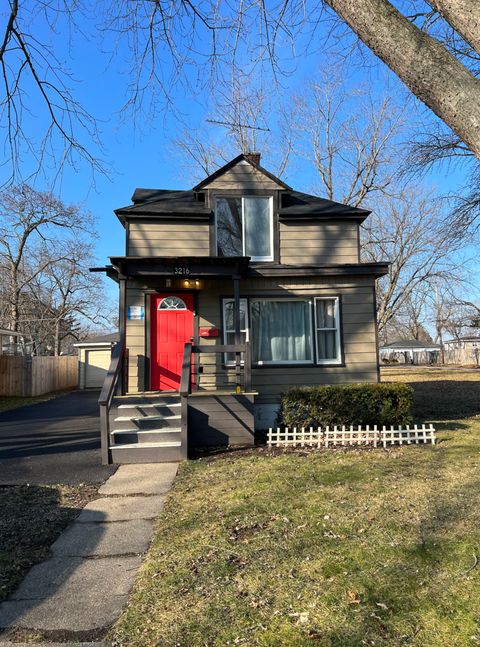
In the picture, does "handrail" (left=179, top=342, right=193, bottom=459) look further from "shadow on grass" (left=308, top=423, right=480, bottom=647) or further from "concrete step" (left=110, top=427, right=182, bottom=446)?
"shadow on grass" (left=308, top=423, right=480, bottom=647)

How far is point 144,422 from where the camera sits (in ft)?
24.5

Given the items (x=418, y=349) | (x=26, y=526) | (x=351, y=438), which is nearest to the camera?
(x=26, y=526)

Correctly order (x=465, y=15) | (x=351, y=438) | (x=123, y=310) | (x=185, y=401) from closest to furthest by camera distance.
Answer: (x=465, y=15)
(x=185, y=401)
(x=351, y=438)
(x=123, y=310)

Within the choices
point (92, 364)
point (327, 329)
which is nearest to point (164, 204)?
point (327, 329)

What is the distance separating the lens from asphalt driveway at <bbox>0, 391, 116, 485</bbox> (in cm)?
629

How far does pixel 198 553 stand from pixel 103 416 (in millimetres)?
3839

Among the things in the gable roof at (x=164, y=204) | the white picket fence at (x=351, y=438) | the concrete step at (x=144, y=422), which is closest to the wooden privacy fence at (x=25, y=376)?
the gable roof at (x=164, y=204)

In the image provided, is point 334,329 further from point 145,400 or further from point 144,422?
point 144,422

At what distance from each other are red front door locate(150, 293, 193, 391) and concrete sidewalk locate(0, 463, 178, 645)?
4190mm

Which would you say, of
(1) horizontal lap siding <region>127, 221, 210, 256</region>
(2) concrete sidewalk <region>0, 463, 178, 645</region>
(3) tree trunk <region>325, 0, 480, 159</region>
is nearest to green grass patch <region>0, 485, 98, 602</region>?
(2) concrete sidewalk <region>0, 463, 178, 645</region>

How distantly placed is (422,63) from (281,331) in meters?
7.56

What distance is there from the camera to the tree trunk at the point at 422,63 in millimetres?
2508

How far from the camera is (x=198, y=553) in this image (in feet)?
11.8

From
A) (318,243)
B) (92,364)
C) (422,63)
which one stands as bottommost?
(92,364)
